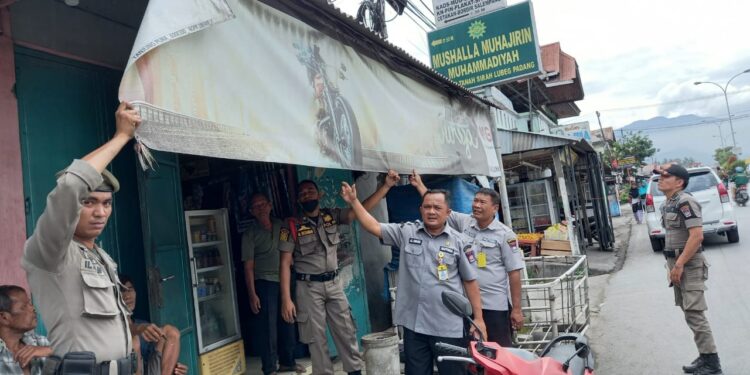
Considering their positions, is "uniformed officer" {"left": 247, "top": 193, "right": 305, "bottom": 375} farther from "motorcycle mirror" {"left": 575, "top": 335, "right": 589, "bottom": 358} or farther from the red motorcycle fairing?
"motorcycle mirror" {"left": 575, "top": 335, "right": 589, "bottom": 358}

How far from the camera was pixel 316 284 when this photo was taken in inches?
166

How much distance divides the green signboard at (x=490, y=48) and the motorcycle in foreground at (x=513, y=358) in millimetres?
6129

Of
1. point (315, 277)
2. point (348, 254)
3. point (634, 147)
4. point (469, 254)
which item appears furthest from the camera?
point (634, 147)

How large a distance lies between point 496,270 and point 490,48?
17.3ft

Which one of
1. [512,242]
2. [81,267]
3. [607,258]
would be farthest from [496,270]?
[607,258]

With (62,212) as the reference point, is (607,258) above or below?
below

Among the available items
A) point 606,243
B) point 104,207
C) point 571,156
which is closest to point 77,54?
point 104,207

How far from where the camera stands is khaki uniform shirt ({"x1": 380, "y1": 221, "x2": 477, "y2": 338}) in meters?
3.44

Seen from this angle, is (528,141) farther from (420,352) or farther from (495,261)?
(420,352)

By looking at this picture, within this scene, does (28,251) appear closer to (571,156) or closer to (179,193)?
(179,193)

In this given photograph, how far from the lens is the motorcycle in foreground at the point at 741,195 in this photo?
813 inches

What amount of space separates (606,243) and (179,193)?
490 inches

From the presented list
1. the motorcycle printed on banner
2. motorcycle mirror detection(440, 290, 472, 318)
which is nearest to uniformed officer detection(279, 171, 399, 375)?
the motorcycle printed on banner

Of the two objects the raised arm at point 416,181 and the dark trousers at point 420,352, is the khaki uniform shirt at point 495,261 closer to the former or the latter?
the raised arm at point 416,181
